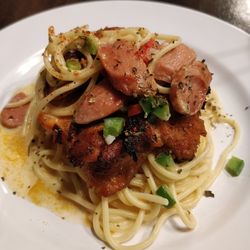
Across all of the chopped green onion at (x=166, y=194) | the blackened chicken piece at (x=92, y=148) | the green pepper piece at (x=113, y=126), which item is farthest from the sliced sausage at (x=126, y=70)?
the chopped green onion at (x=166, y=194)

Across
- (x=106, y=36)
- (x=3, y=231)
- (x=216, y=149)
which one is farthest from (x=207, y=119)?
(x=3, y=231)

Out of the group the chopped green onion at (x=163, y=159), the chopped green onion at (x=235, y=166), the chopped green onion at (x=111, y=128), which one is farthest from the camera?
the chopped green onion at (x=235, y=166)

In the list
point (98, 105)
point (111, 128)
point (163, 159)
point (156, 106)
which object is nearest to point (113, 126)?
point (111, 128)

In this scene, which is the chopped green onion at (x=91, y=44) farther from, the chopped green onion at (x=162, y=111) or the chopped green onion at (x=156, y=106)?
the chopped green onion at (x=162, y=111)

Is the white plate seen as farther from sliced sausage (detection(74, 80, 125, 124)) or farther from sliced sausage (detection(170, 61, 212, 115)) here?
sliced sausage (detection(74, 80, 125, 124))

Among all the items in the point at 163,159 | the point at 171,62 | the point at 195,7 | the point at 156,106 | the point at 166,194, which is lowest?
the point at 166,194

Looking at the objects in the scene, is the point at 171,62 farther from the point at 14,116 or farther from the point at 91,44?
the point at 14,116

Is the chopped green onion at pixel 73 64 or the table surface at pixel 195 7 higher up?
the chopped green onion at pixel 73 64
